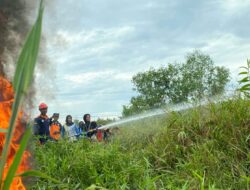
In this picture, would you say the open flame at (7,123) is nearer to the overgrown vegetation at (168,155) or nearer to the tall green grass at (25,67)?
the overgrown vegetation at (168,155)

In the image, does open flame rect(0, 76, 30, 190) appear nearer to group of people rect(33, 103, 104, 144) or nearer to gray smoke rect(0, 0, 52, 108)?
gray smoke rect(0, 0, 52, 108)

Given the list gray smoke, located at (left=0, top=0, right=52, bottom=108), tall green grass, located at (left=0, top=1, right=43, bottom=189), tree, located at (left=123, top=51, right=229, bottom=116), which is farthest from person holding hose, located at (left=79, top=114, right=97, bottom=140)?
tree, located at (left=123, top=51, right=229, bottom=116)

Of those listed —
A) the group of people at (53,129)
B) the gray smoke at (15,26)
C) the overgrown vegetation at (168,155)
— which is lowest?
the overgrown vegetation at (168,155)

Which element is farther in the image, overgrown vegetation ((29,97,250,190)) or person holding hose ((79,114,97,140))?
person holding hose ((79,114,97,140))

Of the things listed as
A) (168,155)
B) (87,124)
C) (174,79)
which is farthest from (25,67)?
(174,79)

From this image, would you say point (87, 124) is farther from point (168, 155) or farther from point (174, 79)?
point (174, 79)

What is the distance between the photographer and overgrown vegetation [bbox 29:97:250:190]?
15.0ft

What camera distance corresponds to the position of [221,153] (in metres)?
5.66

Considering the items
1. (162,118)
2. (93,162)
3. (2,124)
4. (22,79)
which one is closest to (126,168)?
(93,162)

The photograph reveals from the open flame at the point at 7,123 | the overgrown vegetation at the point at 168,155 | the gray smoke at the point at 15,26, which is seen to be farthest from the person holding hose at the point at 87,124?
the open flame at the point at 7,123

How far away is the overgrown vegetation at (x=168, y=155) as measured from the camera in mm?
4566

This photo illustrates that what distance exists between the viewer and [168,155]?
614 centimetres

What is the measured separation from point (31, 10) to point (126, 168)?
1986 mm

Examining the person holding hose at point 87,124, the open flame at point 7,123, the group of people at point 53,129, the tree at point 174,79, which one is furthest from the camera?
the tree at point 174,79
